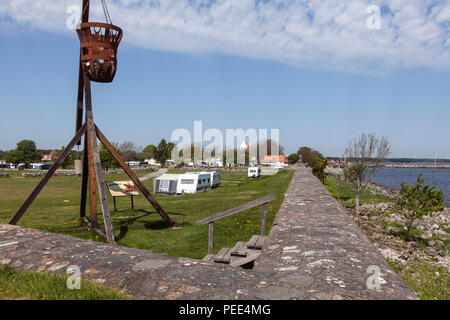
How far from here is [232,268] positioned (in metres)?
3.49

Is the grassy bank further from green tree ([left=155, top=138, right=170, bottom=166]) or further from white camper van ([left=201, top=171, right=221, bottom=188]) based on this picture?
green tree ([left=155, top=138, right=170, bottom=166])

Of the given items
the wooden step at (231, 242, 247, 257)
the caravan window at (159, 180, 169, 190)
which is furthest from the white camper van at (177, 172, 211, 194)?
the wooden step at (231, 242, 247, 257)

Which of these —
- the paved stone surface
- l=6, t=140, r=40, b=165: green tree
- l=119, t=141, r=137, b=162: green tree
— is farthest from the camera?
l=119, t=141, r=137, b=162: green tree

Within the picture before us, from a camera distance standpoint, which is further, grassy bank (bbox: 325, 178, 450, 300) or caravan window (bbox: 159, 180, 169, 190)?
caravan window (bbox: 159, 180, 169, 190)

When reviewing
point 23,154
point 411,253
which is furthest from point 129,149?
point 411,253

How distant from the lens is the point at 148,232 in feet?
31.7

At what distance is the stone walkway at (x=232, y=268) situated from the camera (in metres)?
2.92

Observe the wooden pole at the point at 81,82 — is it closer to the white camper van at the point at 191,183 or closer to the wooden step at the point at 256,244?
the wooden step at the point at 256,244

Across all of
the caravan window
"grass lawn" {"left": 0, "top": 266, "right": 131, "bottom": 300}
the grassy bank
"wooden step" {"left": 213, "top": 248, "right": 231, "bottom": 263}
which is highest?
"grass lawn" {"left": 0, "top": 266, "right": 131, "bottom": 300}

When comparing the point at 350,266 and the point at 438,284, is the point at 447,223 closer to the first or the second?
the point at 438,284

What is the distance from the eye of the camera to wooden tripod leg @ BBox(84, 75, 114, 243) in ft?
25.7

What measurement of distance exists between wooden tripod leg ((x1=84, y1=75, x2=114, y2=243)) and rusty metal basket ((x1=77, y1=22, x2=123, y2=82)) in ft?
2.31

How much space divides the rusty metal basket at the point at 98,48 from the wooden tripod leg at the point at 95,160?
2.31 ft
